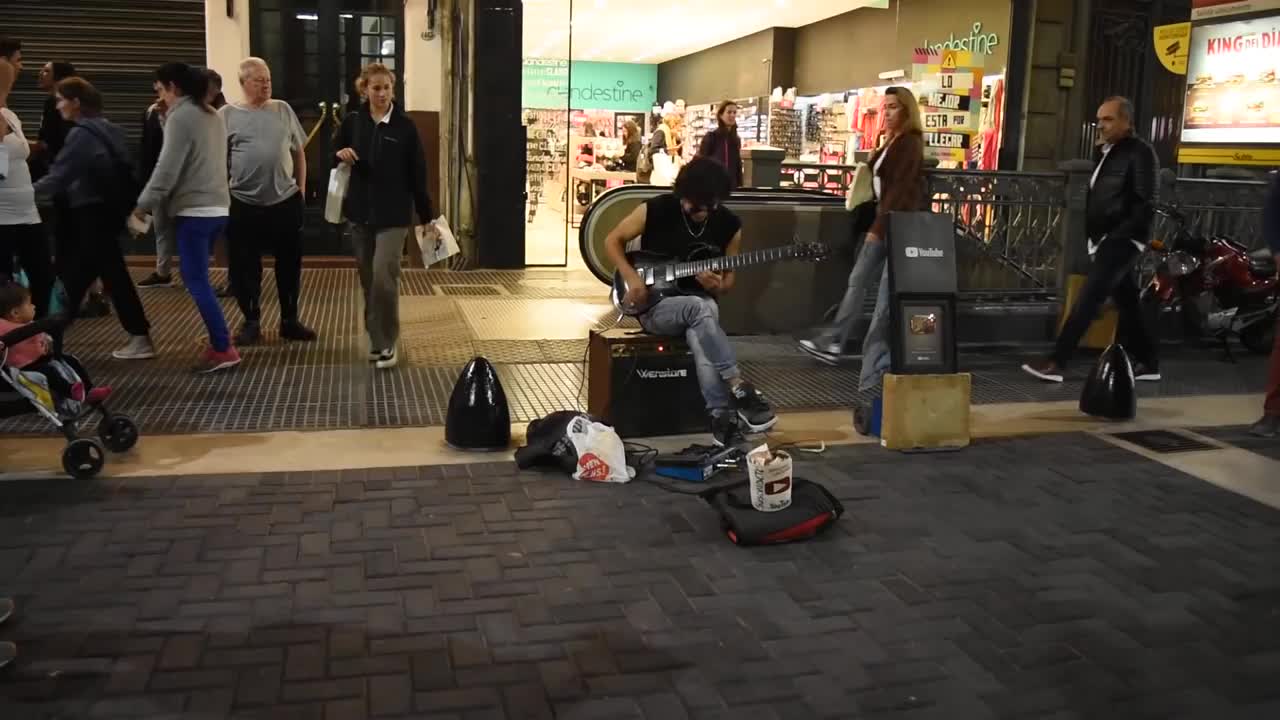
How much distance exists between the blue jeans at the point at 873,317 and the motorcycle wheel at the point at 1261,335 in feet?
11.0

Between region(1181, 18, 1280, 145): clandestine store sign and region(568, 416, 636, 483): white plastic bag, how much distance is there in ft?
28.0

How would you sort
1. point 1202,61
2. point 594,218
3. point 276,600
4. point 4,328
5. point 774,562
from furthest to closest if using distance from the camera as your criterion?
point 1202,61, point 594,218, point 4,328, point 774,562, point 276,600

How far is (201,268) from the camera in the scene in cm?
700

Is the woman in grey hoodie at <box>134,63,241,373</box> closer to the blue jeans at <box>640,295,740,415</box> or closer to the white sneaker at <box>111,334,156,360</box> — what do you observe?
the white sneaker at <box>111,334,156,360</box>

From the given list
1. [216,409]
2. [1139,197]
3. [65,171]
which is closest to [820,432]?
[1139,197]

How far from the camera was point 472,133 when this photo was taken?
12172mm

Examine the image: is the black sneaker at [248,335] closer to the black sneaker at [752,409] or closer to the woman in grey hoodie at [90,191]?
the woman in grey hoodie at [90,191]

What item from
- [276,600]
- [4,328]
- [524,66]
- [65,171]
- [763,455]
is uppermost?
[524,66]

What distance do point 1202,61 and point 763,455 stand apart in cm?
933

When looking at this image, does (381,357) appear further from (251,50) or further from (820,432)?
(251,50)

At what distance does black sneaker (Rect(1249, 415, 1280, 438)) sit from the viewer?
6.39 metres

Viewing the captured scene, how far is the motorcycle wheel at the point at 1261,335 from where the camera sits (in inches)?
355

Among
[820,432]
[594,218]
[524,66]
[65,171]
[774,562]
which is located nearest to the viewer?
[774,562]

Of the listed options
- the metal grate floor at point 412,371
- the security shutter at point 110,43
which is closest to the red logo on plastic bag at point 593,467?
the metal grate floor at point 412,371
